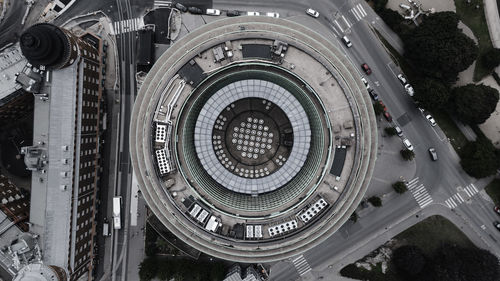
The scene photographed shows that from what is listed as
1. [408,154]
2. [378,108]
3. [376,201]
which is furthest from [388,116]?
[376,201]

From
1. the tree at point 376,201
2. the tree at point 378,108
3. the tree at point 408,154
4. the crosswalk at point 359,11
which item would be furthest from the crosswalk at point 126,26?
the tree at point 408,154

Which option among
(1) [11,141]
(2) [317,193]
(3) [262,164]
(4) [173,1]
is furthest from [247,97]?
(1) [11,141]

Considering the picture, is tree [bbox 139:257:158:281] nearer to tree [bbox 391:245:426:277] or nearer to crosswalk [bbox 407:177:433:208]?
tree [bbox 391:245:426:277]

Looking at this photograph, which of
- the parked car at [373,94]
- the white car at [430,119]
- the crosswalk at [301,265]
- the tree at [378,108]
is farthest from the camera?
the parked car at [373,94]

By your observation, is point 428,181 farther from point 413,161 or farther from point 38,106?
point 38,106

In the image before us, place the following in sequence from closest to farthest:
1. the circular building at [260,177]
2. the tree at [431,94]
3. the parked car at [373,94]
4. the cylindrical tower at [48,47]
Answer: the cylindrical tower at [48,47]
the circular building at [260,177]
the tree at [431,94]
the parked car at [373,94]

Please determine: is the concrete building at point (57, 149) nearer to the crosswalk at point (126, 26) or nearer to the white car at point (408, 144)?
the crosswalk at point (126, 26)

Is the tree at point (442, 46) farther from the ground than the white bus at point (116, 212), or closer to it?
farther from the ground

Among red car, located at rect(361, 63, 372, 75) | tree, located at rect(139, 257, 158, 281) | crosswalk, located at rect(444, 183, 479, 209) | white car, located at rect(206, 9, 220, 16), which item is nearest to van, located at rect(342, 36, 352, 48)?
red car, located at rect(361, 63, 372, 75)
